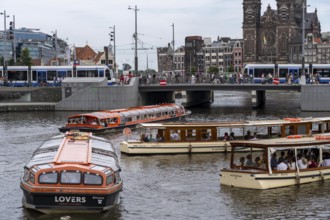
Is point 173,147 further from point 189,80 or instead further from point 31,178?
point 189,80

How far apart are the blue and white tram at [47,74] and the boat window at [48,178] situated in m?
60.8

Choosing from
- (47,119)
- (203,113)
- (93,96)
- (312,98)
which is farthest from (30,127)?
(312,98)

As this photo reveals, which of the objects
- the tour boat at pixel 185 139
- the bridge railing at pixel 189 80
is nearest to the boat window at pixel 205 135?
the tour boat at pixel 185 139

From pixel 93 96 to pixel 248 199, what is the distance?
50931mm

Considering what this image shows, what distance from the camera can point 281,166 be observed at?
105 feet

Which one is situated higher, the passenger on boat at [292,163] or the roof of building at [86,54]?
the roof of building at [86,54]

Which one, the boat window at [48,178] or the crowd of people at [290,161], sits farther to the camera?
the crowd of people at [290,161]

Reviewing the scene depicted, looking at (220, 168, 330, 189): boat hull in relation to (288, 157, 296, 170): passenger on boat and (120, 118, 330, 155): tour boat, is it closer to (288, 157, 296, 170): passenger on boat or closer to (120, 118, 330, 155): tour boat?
(288, 157, 296, 170): passenger on boat

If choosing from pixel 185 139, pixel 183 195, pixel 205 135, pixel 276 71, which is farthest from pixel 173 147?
pixel 276 71

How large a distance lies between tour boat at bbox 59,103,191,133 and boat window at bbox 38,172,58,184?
28028 mm

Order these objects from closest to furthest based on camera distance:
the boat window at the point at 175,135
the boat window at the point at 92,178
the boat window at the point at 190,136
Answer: the boat window at the point at 92,178, the boat window at the point at 175,135, the boat window at the point at 190,136

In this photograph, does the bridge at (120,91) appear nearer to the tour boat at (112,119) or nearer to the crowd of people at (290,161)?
the tour boat at (112,119)

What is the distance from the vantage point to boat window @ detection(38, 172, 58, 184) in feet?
83.6

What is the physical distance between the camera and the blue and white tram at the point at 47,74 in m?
86.4
